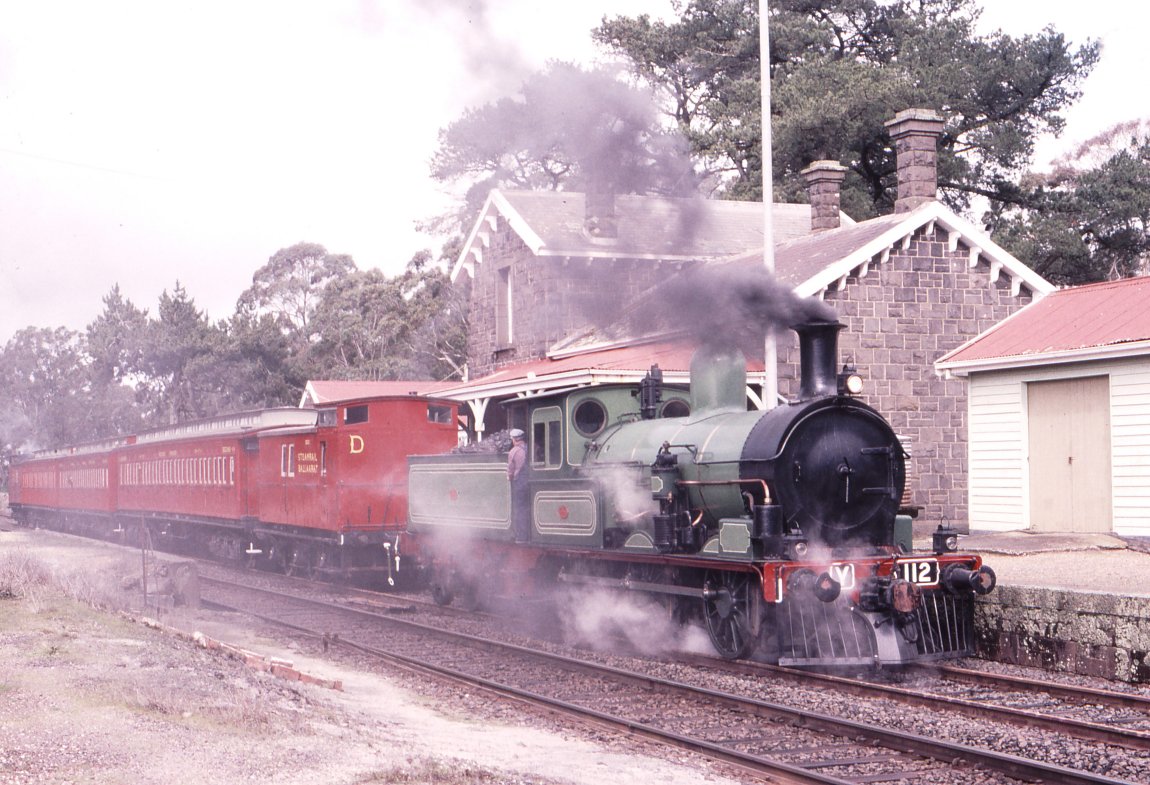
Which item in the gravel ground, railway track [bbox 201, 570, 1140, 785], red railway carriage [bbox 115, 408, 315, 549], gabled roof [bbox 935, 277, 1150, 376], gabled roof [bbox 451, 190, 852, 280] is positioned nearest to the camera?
the gravel ground

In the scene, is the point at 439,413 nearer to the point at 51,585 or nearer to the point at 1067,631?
the point at 51,585

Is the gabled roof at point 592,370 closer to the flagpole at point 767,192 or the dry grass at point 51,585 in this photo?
the flagpole at point 767,192

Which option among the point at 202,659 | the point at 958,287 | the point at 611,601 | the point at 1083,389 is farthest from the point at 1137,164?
the point at 202,659

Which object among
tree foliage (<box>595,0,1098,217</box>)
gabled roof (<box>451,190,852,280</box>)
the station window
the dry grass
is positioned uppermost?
tree foliage (<box>595,0,1098,217</box>)

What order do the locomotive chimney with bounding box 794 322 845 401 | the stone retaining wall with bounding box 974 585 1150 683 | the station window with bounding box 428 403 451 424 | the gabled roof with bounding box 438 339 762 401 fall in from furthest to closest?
the station window with bounding box 428 403 451 424 → the gabled roof with bounding box 438 339 762 401 → the locomotive chimney with bounding box 794 322 845 401 → the stone retaining wall with bounding box 974 585 1150 683

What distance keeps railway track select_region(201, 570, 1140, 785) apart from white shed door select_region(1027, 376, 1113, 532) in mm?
8192

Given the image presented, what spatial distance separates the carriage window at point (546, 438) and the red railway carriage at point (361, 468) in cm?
619

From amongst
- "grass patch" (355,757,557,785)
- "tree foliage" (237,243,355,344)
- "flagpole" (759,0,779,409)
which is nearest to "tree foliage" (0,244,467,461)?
"tree foliage" (237,243,355,344)

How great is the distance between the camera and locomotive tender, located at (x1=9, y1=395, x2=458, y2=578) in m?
20.0

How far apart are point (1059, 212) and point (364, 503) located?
86.8ft

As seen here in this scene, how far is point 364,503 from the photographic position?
19.9 metres

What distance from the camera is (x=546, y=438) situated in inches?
551

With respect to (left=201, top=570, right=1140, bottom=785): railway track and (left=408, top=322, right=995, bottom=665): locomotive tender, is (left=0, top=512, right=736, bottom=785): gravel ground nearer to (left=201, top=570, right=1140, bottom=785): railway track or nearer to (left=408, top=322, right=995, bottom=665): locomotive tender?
(left=201, top=570, right=1140, bottom=785): railway track

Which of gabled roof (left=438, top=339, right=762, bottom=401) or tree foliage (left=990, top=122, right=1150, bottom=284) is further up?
tree foliage (left=990, top=122, right=1150, bottom=284)
